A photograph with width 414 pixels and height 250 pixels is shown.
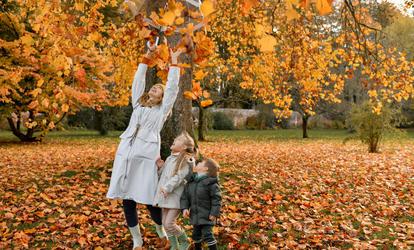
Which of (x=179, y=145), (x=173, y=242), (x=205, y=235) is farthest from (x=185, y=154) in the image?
(x=173, y=242)

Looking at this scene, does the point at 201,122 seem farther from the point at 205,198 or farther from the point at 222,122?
the point at 205,198

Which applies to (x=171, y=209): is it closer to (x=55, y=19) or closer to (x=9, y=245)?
(x=9, y=245)

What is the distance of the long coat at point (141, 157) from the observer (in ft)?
13.6

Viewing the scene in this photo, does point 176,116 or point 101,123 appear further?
point 101,123

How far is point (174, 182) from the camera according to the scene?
406 centimetres

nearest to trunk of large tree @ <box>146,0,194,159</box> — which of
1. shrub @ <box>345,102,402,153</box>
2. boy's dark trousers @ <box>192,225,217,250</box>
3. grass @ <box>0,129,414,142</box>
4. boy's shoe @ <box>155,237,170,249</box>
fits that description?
boy's shoe @ <box>155,237,170,249</box>

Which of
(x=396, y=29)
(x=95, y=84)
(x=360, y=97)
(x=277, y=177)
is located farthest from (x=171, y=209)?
(x=396, y=29)

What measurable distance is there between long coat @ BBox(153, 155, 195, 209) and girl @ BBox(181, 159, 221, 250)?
0.07 meters

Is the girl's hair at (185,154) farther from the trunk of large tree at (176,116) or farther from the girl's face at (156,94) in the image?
the trunk of large tree at (176,116)

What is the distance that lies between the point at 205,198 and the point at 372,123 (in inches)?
494

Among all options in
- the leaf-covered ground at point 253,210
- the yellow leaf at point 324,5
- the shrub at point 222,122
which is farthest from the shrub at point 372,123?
the shrub at point 222,122

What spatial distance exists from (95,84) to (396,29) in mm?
30225

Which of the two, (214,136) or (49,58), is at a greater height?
(49,58)

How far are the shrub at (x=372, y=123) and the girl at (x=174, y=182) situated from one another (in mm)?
12130
